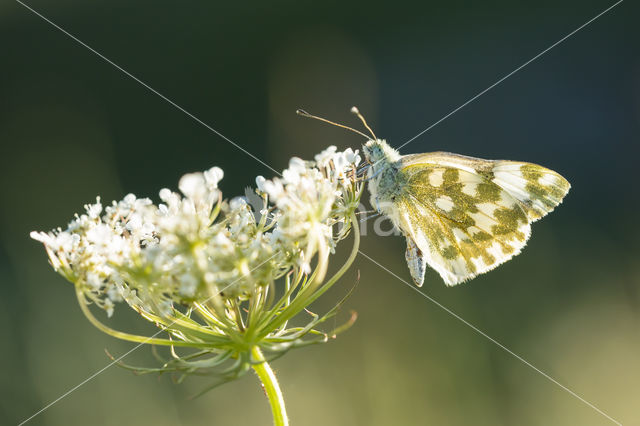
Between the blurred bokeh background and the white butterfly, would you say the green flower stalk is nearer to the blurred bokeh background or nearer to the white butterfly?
the white butterfly

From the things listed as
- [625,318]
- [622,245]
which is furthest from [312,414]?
[622,245]

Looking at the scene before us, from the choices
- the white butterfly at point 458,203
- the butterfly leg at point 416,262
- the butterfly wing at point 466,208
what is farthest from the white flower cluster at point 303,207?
the butterfly wing at point 466,208

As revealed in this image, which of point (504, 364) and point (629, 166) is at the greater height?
point (629, 166)

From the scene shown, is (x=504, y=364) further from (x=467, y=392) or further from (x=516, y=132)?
(x=516, y=132)

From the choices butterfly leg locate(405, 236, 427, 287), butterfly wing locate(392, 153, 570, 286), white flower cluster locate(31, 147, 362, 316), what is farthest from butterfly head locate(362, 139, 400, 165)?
white flower cluster locate(31, 147, 362, 316)

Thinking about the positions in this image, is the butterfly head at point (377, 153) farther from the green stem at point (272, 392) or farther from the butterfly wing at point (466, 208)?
the green stem at point (272, 392)

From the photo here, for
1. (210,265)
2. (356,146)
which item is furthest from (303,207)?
(356,146)
